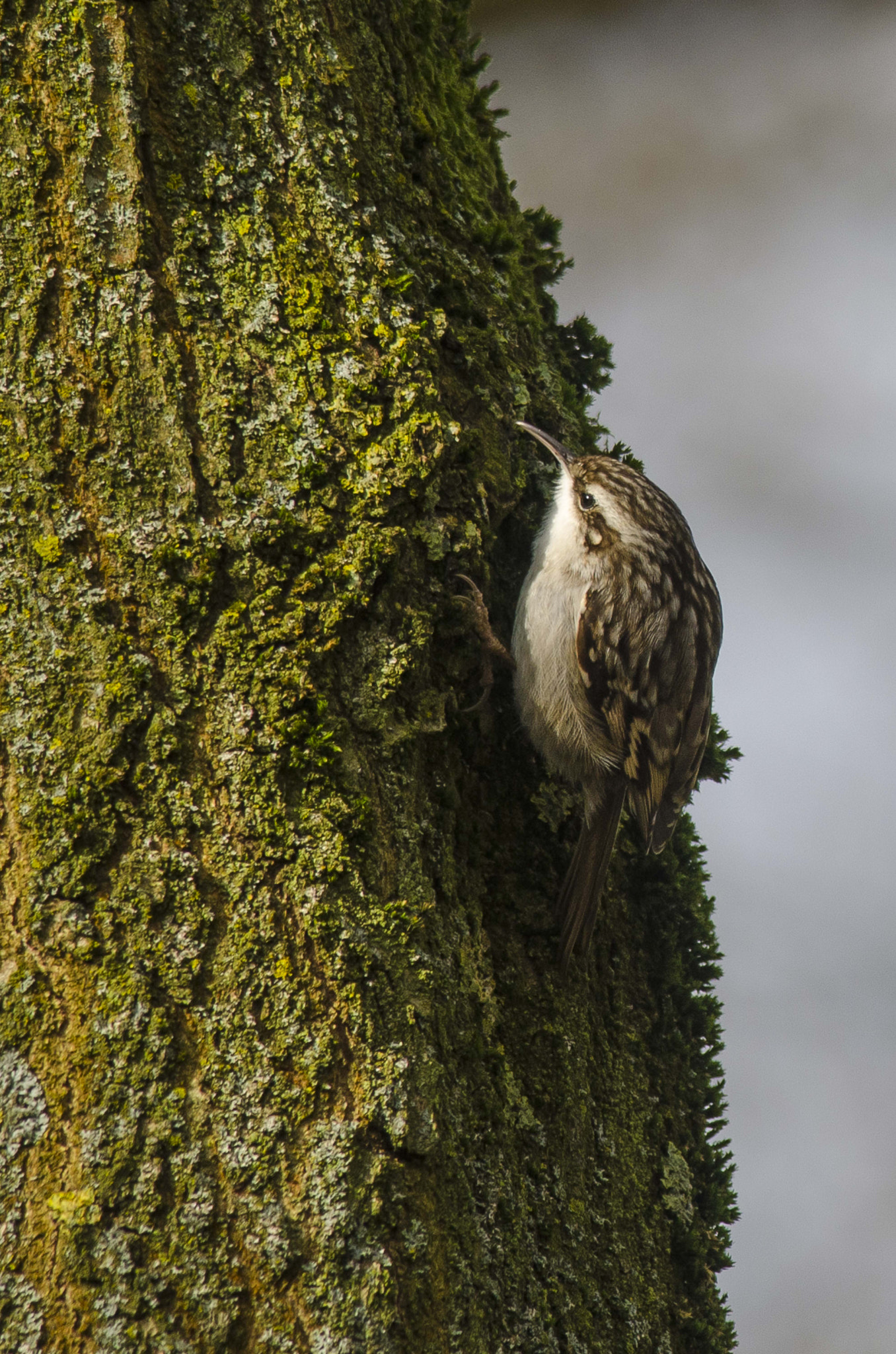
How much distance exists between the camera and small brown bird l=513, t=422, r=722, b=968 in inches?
78.9

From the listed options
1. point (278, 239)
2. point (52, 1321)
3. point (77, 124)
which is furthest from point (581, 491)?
point (52, 1321)

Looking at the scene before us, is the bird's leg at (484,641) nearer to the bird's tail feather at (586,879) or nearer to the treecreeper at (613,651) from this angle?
the treecreeper at (613,651)

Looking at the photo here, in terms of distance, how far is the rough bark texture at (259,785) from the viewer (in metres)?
Answer: 1.17

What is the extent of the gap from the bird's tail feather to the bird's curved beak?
0.64 meters

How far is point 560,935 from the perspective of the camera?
66.4 inches

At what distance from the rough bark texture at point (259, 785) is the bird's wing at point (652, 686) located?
19.9 inches

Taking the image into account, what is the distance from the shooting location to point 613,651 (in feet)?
7.17

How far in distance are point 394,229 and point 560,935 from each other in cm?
113

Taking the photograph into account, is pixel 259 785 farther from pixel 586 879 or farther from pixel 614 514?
pixel 614 514

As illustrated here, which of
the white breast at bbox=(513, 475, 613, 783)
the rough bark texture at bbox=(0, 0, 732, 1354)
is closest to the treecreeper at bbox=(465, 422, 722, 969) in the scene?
the white breast at bbox=(513, 475, 613, 783)

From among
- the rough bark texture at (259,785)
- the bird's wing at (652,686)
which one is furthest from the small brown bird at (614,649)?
the rough bark texture at (259,785)

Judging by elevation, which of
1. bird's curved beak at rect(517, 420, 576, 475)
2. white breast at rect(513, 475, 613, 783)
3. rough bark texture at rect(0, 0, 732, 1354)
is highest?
bird's curved beak at rect(517, 420, 576, 475)

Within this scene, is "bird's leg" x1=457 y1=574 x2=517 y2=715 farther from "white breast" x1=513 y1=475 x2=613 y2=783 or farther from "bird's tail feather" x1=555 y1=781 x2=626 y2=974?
"bird's tail feather" x1=555 y1=781 x2=626 y2=974

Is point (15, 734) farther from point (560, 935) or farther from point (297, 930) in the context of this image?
point (560, 935)
